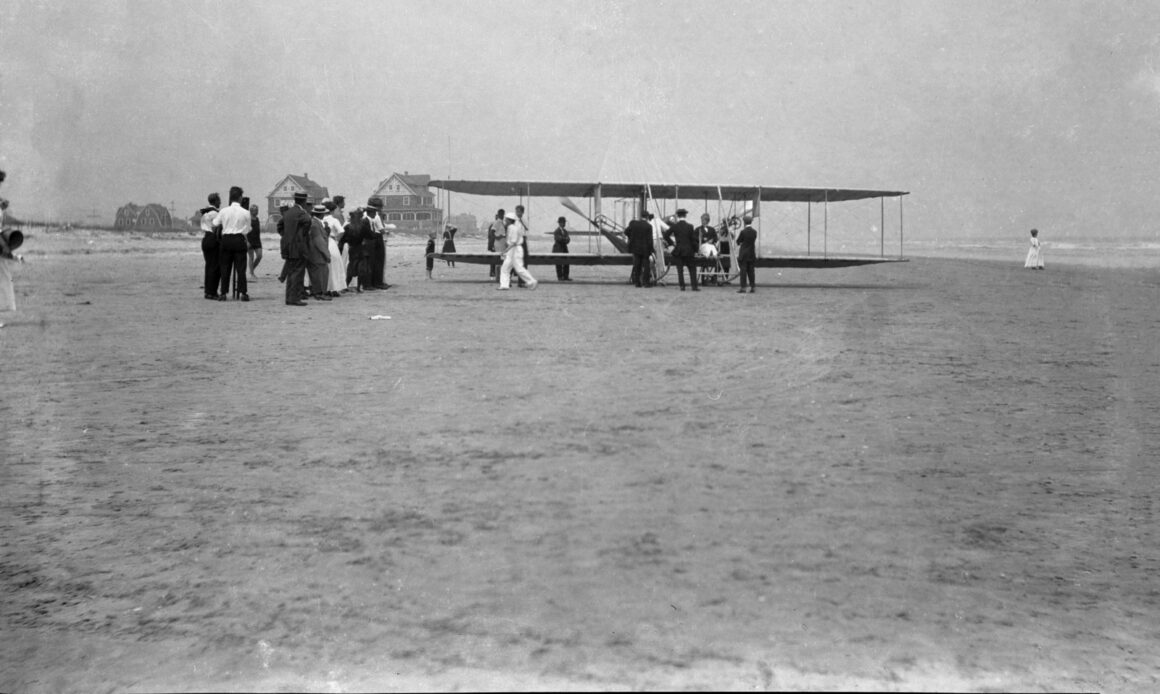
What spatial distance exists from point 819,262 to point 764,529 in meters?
21.4

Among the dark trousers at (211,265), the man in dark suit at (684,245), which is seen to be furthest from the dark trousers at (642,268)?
the dark trousers at (211,265)

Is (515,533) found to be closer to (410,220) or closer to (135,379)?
(135,379)

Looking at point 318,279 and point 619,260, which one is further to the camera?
point 619,260

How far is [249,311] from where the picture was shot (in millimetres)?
15445

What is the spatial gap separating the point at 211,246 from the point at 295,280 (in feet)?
6.82

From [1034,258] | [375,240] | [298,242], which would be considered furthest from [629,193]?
[1034,258]

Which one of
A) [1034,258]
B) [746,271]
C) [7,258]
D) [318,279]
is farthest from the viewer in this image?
[1034,258]

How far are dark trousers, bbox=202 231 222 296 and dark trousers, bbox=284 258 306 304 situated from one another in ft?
5.39

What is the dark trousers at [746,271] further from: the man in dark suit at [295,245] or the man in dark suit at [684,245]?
the man in dark suit at [295,245]

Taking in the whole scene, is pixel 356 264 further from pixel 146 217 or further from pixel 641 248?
pixel 146 217

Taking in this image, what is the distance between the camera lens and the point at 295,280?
16.5m

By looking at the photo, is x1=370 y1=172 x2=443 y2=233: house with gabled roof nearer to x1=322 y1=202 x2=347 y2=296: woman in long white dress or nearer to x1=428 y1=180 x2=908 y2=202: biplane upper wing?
x1=428 y1=180 x2=908 y2=202: biplane upper wing

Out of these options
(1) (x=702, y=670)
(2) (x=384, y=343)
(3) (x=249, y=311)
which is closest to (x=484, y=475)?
(1) (x=702, y=670)

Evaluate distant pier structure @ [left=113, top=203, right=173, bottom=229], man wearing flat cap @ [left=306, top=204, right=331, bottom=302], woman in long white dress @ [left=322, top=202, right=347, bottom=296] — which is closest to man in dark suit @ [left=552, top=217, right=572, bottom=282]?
woman in long white dress @ [left=322, top=202, right=347, bottom=296]
